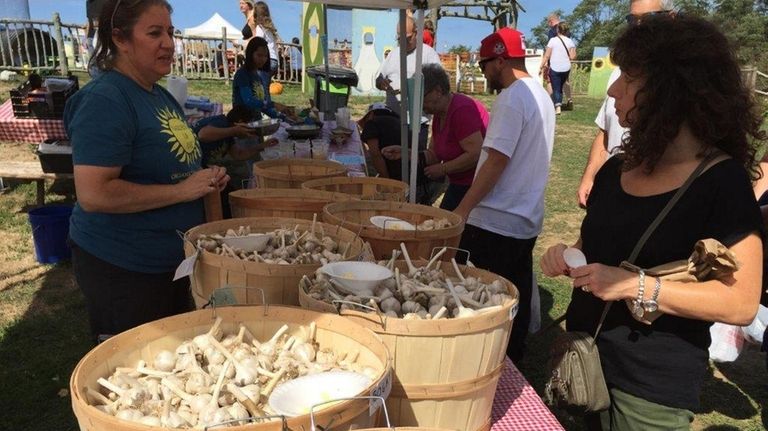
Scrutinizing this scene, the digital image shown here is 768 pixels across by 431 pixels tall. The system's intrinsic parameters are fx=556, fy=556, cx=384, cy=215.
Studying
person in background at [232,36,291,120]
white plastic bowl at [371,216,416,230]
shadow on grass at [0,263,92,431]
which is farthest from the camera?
person in background at [232,36,291,120]

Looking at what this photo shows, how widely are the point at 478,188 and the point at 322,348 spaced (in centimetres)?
172

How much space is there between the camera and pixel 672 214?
159 cm

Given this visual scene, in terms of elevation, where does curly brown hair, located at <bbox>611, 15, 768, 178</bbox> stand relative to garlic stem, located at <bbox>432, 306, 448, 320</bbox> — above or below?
above

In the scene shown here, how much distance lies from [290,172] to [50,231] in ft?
9.63

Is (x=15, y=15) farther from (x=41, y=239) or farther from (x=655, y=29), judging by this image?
(x=655, y=29)

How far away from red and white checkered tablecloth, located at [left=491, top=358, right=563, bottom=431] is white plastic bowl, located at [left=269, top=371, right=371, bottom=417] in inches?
26.8

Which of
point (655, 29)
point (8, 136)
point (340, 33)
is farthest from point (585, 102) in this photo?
point (655, 29)

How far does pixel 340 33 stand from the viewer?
739 inches

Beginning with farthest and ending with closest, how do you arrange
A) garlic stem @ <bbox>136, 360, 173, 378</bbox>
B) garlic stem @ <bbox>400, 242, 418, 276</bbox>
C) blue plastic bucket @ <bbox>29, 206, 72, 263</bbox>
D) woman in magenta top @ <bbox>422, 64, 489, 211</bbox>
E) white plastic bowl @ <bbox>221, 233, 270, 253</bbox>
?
1. blue plastic bucket @ <bbox>29, 206, 72, 263</bbox>
2. woman in magenta top @ <bbox>422, 64, 489, 211</bbox>
3. white plastic bowl @ <bbox>221, 233, 270, 253</bbox>
4. garlic stem @ <bbox>400, 242, 418, 276</bbox>
5. garlic stem @ <bbox>136, 360, 173, 378</bbox>

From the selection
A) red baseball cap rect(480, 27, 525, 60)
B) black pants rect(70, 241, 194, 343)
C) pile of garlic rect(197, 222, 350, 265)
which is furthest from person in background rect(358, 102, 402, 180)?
black pants rect(70, 241, 194, 343)

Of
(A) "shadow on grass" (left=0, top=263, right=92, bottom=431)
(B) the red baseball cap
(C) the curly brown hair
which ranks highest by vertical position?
(B) the red baseball cap

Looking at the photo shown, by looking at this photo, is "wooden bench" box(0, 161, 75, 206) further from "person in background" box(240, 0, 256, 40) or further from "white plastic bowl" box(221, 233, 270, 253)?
"white plastic bowl" box(221, 233, 270, 253)

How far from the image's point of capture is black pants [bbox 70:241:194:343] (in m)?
2.18

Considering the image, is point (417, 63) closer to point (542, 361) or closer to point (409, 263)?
point (409, 263)
